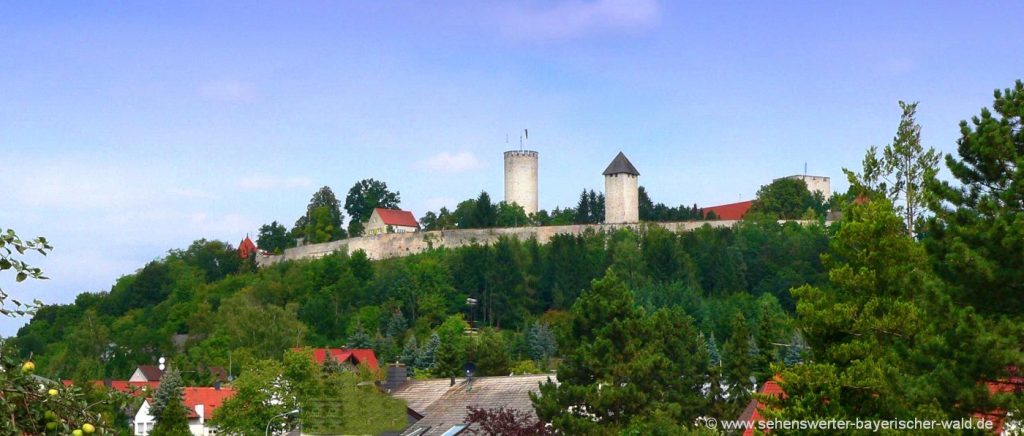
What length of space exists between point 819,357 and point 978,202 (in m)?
3.83

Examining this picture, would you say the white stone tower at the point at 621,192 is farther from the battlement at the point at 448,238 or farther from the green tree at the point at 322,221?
the green tree at the point at 322,221

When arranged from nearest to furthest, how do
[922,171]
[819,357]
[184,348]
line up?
[819,357]
[922,171]
[184,348]

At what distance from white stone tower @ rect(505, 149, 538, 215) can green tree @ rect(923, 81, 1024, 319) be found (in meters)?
102

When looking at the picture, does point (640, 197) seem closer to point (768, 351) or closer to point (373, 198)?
point (373, 198)

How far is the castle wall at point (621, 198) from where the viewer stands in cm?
11519

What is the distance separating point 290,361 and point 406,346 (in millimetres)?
36311

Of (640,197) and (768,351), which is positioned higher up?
(640,197)

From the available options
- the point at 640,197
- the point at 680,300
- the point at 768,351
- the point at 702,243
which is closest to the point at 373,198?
the point at 640,197

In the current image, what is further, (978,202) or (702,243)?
(702,243)

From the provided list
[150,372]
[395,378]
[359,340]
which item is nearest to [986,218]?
[395,378]

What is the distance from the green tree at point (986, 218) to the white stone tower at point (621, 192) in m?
96.6

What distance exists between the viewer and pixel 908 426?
17.5 metres

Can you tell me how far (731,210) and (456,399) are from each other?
3598 inches

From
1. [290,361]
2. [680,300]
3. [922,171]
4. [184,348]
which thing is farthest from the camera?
[184,348]
